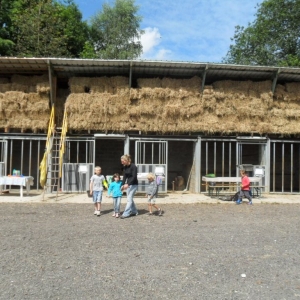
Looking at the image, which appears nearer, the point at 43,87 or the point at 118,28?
the point at 43,87

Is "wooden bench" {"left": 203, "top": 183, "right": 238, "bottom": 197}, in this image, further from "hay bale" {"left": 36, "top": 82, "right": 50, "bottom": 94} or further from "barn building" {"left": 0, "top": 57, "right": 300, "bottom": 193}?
"hay bale" {"left": 36, "top": 82, "right": 50, "bottom": 94}

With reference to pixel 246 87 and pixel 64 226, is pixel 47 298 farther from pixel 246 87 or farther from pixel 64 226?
pixel 246 87

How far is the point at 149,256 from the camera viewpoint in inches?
211

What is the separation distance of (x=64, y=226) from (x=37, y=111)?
25.5 feet

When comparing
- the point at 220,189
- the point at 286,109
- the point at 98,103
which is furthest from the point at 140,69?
the point at 286,109

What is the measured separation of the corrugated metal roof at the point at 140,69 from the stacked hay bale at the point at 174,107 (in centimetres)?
Result: 40

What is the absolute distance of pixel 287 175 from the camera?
1842 centimetres

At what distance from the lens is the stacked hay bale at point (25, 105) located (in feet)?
46.0

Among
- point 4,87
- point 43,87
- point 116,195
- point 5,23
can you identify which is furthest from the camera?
point 5,23

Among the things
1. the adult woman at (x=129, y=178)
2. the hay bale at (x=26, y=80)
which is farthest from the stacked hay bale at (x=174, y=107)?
the adult woman at (x=129, y=178)

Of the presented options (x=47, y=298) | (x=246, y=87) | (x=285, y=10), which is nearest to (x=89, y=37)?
(x=285, y=10)

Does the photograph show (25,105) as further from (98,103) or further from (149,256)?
(149,256)

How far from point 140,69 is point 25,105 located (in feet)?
16.3

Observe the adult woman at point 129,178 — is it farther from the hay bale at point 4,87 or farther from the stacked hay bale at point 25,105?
the hay bale at point 4,87
